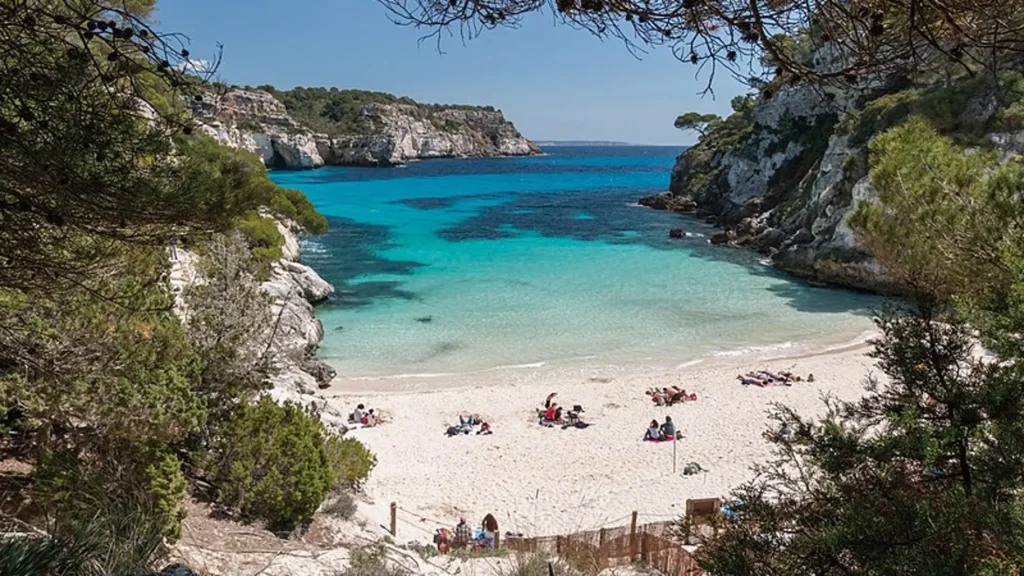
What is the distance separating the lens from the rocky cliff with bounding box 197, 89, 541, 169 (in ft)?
314

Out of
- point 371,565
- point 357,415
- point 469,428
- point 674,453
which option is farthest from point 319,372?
point 371,565

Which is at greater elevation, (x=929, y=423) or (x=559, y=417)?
(x=929, y=423)

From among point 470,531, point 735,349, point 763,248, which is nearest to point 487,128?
point 763,248

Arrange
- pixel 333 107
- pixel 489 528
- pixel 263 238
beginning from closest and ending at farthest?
pixel 489 528, pixel 263 238, pixel 333 107

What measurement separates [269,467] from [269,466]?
0.03 meters

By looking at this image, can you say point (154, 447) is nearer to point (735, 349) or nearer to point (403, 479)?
point (403, 479)

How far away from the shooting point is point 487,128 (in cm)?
15488

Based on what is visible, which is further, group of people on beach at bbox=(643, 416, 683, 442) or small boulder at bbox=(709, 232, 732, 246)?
small boulder at bbox=(709, 232, 732, 246)

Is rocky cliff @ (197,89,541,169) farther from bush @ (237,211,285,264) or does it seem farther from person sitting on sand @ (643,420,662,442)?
person sitting on sand @ (643,420,662,442)

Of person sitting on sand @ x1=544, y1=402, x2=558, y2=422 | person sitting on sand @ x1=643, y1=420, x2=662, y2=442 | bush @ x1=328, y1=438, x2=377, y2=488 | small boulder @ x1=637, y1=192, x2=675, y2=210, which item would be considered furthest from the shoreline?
small boulder @ x1=637, y1=192, x2=675, y2=210

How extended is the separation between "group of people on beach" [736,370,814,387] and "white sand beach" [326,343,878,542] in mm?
246

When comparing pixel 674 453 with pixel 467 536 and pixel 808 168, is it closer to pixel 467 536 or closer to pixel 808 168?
pixel 467 536

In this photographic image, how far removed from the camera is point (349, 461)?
33.5ft

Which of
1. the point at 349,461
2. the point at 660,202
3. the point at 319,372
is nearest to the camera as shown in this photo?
the point at 349,461
